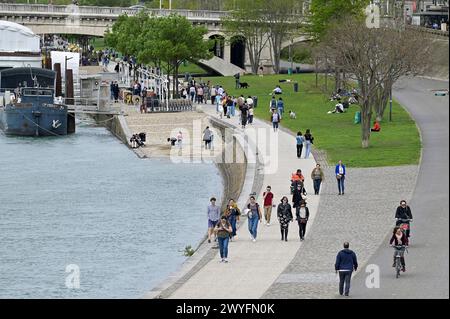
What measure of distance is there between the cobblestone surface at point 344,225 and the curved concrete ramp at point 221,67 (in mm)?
76688

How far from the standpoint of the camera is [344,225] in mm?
42188

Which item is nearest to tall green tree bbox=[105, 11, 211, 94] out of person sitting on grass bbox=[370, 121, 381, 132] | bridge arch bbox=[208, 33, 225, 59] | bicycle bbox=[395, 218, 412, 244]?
person sitting on grass bbox=[370, 121, 381, 132]

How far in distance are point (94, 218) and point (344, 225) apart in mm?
12922

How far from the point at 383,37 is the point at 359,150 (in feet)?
31.3

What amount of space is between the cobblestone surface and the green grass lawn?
3171 mm

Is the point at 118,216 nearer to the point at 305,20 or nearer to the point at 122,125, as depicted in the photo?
the point at 122,125

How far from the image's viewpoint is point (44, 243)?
46781 millimetres

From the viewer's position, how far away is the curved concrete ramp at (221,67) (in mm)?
131750

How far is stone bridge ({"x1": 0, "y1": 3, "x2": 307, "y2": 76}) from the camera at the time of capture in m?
131

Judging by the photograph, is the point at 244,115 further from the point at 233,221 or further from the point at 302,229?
the point at 302,229

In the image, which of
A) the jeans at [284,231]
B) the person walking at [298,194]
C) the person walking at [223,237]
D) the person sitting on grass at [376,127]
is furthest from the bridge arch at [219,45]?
the person walking at [223,237]

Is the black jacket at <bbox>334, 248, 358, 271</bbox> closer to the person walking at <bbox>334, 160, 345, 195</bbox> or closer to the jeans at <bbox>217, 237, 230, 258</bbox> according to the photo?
the jeans at <bbox>217, 237, 230, 258</bbox>
